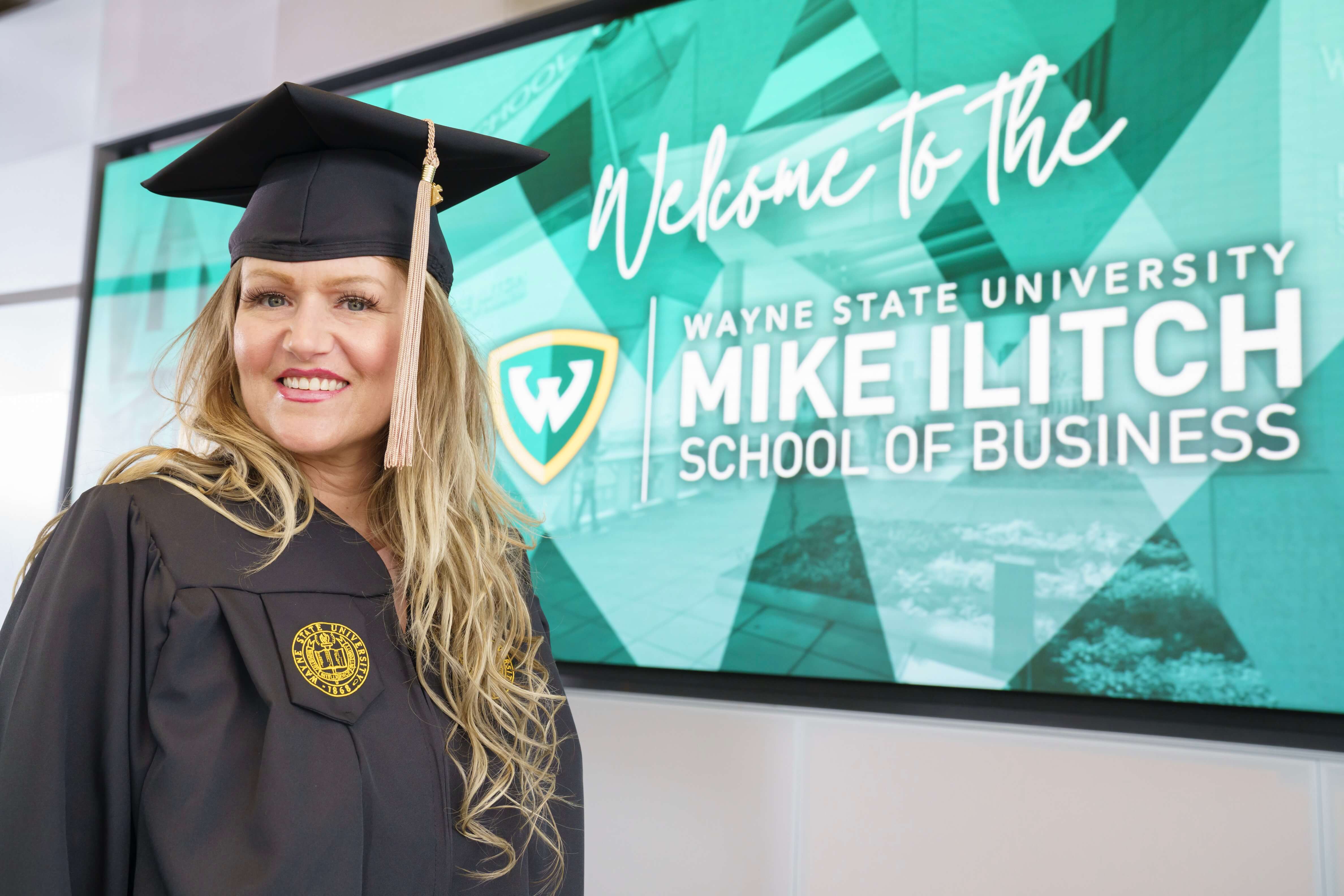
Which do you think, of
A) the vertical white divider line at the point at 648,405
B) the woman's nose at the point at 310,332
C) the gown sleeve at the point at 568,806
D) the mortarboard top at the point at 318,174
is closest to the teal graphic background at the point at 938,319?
the vertical white divider line at the point at 648,405

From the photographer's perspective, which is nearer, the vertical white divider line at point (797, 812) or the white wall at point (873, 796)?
the white wall at point (873, 796)

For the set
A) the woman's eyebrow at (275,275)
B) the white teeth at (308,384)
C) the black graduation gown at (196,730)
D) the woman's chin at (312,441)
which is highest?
the woman's eyebrow at (275,275)

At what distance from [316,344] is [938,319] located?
44.0 inches

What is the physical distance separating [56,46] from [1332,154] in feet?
12.3

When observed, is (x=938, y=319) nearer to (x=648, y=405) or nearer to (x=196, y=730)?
(x=648, y=405)

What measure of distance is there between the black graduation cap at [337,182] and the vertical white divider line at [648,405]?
2.48 ft

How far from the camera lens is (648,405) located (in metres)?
2.03

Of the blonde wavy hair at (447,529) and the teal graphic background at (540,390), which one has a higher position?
the teal graphic background at (540,390)

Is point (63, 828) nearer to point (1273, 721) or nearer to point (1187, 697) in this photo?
point (1187, 697)

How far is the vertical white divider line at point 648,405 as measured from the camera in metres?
2.02

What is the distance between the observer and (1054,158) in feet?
5.45

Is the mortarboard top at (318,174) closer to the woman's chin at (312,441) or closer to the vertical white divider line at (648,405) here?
the woman's chin at (312,441)

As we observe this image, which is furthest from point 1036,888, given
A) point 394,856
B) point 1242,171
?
point 1242,171

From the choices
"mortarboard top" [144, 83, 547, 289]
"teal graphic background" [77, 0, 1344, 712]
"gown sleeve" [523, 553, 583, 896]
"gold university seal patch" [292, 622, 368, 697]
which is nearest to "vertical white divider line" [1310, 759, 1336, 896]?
"teal graphic background" [77, 0, 1344, 712]
